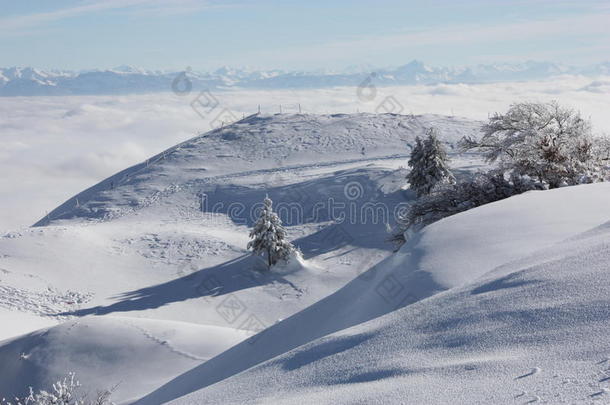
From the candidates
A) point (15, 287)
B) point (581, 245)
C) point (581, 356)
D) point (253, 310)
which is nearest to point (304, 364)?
point (581, 356)

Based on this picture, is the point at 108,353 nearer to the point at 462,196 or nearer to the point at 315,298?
the point at 462,196

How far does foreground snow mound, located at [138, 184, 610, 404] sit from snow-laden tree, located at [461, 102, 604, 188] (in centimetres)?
436

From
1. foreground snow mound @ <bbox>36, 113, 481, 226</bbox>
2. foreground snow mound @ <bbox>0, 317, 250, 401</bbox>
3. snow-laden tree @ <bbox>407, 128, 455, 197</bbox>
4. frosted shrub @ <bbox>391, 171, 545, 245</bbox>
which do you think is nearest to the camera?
frosted shrub @ <bbox>391, 171, 545, 245</bbox>

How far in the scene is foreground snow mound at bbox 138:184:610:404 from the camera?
16.9 ft

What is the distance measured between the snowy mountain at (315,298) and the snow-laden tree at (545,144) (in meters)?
3.38

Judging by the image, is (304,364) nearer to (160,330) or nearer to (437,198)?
(437,198)

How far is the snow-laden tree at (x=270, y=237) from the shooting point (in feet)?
106

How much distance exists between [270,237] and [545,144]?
1897 cm

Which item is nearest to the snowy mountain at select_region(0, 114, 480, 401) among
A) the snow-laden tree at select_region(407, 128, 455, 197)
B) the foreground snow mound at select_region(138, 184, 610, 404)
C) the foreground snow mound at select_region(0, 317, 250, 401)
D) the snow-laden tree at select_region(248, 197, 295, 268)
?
the foreground snow mound at select_region(0, 317, 250, 401)

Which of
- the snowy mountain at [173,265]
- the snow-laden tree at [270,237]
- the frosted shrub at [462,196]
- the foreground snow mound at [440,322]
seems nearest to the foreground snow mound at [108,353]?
the snowy mountain at [173,265]

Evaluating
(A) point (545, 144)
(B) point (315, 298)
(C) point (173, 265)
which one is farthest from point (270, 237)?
(A) point (545, 144)

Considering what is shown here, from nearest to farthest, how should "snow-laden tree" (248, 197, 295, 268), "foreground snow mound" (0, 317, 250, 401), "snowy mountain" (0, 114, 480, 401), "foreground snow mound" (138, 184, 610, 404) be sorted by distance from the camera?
"foreground snow mound" (138, 184, 610, 404) < "foreground snow mound" (0, 317, 250, 401) < "snowy mountain" (0, 114, 480, 401) < "snow-laden tree" (248, 197, 295, 268)

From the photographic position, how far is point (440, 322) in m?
6.27

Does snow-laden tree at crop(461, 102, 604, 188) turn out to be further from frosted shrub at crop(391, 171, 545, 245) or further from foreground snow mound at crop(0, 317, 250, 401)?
foreground snow mound at crop(0, 317, 250, 401)
